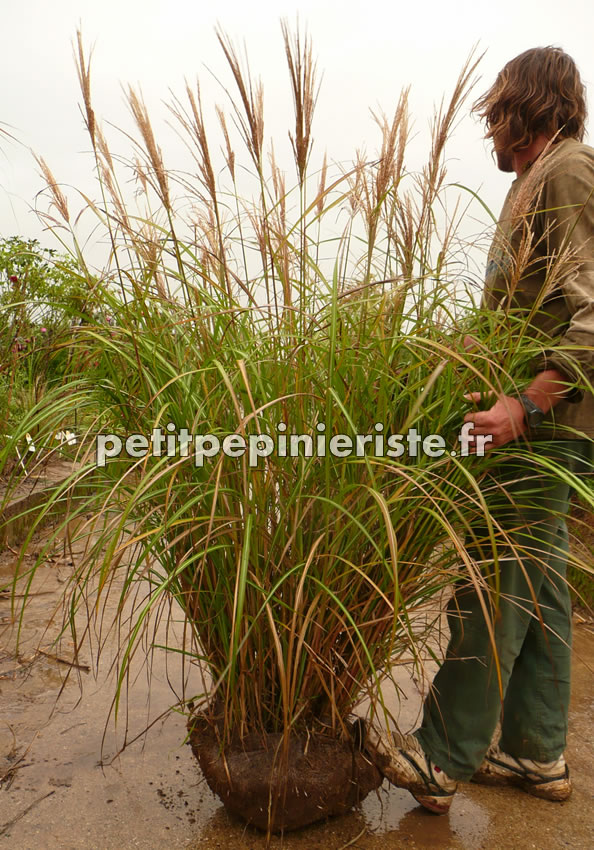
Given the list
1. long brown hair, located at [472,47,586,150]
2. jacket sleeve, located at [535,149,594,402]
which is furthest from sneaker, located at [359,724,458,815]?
long brown hair, located at [472,47,586,150]

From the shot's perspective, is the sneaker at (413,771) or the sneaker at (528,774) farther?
the sneaker at (528,774)

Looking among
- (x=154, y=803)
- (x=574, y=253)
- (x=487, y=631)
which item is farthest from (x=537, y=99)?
(x=154, y=803)

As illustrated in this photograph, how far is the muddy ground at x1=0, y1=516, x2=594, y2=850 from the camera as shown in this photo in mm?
1576

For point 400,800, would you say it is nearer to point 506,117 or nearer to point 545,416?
point 545,416

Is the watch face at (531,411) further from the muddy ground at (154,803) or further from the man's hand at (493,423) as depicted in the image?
the muddy ground at (154,803)

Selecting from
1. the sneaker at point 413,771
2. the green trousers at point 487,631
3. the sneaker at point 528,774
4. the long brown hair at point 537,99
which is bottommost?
the sneaker at point 528,774

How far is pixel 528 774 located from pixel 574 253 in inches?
51.3

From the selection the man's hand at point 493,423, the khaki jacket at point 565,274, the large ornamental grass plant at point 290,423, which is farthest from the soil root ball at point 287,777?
the khaki jacket at point 565,274

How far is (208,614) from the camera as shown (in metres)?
1.58

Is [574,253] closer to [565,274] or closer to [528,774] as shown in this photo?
[565,274]

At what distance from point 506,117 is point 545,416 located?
2.55 feet

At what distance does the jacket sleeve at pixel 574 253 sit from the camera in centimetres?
156

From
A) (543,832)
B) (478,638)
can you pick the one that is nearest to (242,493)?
(478,638)

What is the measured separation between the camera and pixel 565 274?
1.55 metres
